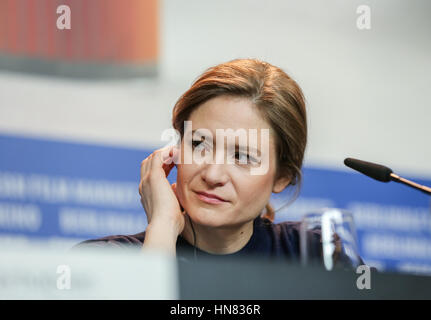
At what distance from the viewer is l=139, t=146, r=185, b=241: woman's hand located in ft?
5.51

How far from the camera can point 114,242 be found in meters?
1.73

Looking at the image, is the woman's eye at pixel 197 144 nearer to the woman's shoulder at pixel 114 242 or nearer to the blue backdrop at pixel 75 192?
the blue backdrop at pixel 75 192

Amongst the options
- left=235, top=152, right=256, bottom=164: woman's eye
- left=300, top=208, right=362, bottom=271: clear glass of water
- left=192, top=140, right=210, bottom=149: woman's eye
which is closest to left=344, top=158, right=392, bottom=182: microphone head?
left=300, top=208, right=362, bottom=271: clear glass of water

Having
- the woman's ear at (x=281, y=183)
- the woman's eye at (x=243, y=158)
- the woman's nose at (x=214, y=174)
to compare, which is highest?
the woman's eye at (x=243, y=158)

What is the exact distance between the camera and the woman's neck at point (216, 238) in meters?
1.78

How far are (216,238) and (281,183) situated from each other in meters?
0.23

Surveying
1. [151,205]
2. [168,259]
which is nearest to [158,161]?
[151,205]

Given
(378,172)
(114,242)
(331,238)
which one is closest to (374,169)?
(378,172)

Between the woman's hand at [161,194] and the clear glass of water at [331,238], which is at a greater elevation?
the woman's hand at [161,194]

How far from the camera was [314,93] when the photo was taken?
2008mm

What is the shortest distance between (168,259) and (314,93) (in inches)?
26.6

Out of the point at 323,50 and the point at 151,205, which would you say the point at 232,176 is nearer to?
the point at 151,205

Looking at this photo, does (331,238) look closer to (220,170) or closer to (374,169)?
(374,169)

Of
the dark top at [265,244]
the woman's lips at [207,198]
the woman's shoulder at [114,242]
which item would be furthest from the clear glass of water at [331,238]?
the woman's shoulder at [114,242]
